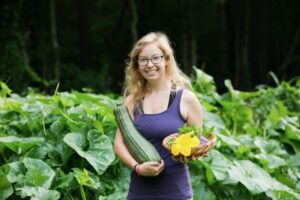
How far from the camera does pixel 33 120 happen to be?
14.5 ft

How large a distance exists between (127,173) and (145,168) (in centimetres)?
140

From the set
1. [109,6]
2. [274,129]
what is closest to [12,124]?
[274,129]

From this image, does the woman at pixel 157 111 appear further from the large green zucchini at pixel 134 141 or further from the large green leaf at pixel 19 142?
the large green leaf at pixel 19 142

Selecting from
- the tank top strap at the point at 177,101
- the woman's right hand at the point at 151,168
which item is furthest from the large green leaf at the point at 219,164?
the woman's right hand at the point at 151,168

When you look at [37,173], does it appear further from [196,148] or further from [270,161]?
[270,161]

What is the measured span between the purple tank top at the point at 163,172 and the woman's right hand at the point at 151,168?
7 cm

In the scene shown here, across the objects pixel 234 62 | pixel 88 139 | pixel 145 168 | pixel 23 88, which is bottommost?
pixel 234 62

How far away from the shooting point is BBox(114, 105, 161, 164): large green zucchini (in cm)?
286

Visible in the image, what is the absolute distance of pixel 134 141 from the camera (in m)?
2.93

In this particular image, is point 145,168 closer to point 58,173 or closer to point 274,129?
point 58,173

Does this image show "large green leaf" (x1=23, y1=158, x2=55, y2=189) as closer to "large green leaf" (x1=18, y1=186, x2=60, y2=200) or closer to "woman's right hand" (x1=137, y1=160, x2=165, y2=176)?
"large green leaf" (x1=18, y1=186, x2=60, y2=200)

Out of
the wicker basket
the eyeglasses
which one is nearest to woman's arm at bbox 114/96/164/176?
the wicker basket

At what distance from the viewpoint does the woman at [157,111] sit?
9.51ft

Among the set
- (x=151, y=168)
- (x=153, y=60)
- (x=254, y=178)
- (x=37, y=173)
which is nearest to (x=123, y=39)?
(x=254, y=178)
